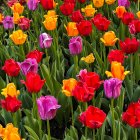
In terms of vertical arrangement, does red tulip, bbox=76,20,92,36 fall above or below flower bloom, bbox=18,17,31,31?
above

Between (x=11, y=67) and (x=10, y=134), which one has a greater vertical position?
(x=11, y=67)

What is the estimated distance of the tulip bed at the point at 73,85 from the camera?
2162 millimetres

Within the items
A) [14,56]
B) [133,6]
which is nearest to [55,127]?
[14,56]

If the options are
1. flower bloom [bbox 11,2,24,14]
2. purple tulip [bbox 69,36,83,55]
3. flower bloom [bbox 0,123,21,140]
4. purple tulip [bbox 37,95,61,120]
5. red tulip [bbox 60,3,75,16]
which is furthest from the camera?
flower bloom [bbox 11,2,24,14]

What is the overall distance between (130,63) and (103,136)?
775 mm

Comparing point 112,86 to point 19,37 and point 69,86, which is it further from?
point 19,37

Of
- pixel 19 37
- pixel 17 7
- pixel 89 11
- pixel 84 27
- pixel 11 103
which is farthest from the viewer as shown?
pixel 17 7

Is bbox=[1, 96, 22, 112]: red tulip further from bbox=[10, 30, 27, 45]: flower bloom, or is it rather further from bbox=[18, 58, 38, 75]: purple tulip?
bbox=[10, 30, 27, 45]: flower bloom

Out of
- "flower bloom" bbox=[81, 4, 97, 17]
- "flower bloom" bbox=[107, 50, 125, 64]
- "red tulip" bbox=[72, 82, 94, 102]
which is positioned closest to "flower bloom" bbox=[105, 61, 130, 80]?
Answer: "flower bloom" bbox=[107, 50, 125, 64]

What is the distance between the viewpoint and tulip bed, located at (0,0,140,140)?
2.16 metres

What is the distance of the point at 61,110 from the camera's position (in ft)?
8.79

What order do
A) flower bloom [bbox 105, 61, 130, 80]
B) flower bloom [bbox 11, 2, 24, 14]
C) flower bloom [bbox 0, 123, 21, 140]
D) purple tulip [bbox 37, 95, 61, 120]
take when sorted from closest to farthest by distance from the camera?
1. flower bloom [bbox 0, 123, 21, 140]
2. purple tulip [bbox 37, 95, 61, 120]
3. flower bloom [bbox 105, 61, 130, 80]
4. flower bloom [bbox 11, 2, 24, 14]

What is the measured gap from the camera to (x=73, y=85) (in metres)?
2.32

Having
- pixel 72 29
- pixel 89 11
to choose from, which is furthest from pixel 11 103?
pixel 89 11
